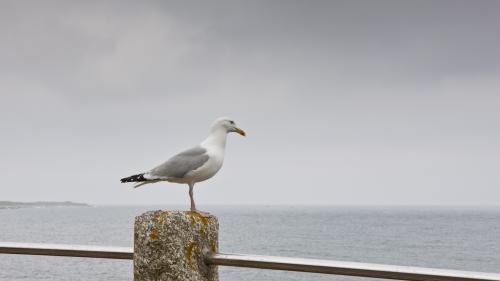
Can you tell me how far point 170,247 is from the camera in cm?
251

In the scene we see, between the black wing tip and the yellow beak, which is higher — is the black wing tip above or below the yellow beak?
below

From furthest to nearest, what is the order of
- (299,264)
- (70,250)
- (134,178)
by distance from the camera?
(134,178) → (70,250) → (299,264)

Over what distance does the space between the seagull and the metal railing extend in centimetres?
73

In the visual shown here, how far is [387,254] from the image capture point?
53.2 metres

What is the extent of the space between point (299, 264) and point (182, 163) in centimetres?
140

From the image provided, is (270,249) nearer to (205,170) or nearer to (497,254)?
Answer: (497,254)

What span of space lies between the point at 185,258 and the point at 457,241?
70.1m

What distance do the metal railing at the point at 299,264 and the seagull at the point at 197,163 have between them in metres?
0.73

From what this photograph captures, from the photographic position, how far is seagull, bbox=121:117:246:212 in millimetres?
3344

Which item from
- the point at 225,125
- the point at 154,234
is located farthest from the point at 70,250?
the point at 225,125

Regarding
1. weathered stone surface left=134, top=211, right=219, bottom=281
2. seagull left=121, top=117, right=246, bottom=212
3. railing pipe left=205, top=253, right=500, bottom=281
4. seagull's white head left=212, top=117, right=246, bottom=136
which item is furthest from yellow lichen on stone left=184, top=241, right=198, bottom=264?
seagull's white head left=212, top=117, right=246, bottom=136

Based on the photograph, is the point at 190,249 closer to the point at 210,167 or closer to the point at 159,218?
the point at 159,218

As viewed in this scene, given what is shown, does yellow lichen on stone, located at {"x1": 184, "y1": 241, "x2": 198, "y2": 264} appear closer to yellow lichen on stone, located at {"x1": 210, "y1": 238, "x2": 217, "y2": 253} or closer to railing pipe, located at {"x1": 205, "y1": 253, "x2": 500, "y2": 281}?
yellow lichen on stone, located at {"x1": 210, "y1": 238, "x2": 217, "y2": 253}

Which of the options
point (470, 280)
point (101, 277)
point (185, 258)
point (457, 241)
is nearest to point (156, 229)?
point (185, 258)
